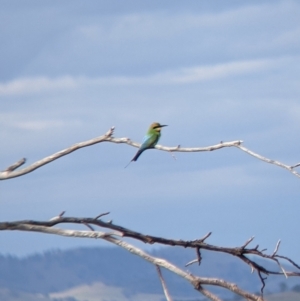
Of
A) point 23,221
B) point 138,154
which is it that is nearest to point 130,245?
point 23,221

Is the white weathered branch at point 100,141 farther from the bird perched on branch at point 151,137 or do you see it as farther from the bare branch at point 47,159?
the bird perched on branch at point 151,137

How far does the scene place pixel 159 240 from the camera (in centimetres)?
1296

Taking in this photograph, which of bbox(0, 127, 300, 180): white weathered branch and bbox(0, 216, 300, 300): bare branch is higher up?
bbox(0, 127, 300, 180): white weathered branch

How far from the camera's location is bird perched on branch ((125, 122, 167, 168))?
17631 millimetres

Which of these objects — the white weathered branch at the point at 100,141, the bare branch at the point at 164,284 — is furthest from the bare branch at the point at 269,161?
the bare branch at the point at 164,284

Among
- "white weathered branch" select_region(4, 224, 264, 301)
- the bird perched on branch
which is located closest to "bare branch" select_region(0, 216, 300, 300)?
"white weathered branch" select_region(4, 224, 264, 301)

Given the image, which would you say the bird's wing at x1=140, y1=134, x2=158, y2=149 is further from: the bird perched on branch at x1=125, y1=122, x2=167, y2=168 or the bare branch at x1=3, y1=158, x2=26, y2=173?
the bare branch at x1=3, y1=158, x2=26, y2=173

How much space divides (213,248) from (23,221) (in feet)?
7.20

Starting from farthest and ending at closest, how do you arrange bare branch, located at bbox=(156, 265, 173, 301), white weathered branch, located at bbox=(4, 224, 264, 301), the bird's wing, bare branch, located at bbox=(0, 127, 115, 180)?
the bird's wing → bare branch, located at bbox=(0, 127, 115, 180) → bare branch, located at bbox=(156, 265, 173, 301) → white weathered branch, located at bbox=(4, 224, 264, 301)

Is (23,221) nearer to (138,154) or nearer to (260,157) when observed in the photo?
(260,157)

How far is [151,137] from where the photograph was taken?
1981cm

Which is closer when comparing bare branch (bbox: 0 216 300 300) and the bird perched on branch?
bare branch (bbox: 0 216 300 300)

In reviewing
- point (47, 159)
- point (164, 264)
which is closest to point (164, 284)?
point (164, 264)

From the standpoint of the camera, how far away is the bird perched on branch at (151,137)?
1763cm
